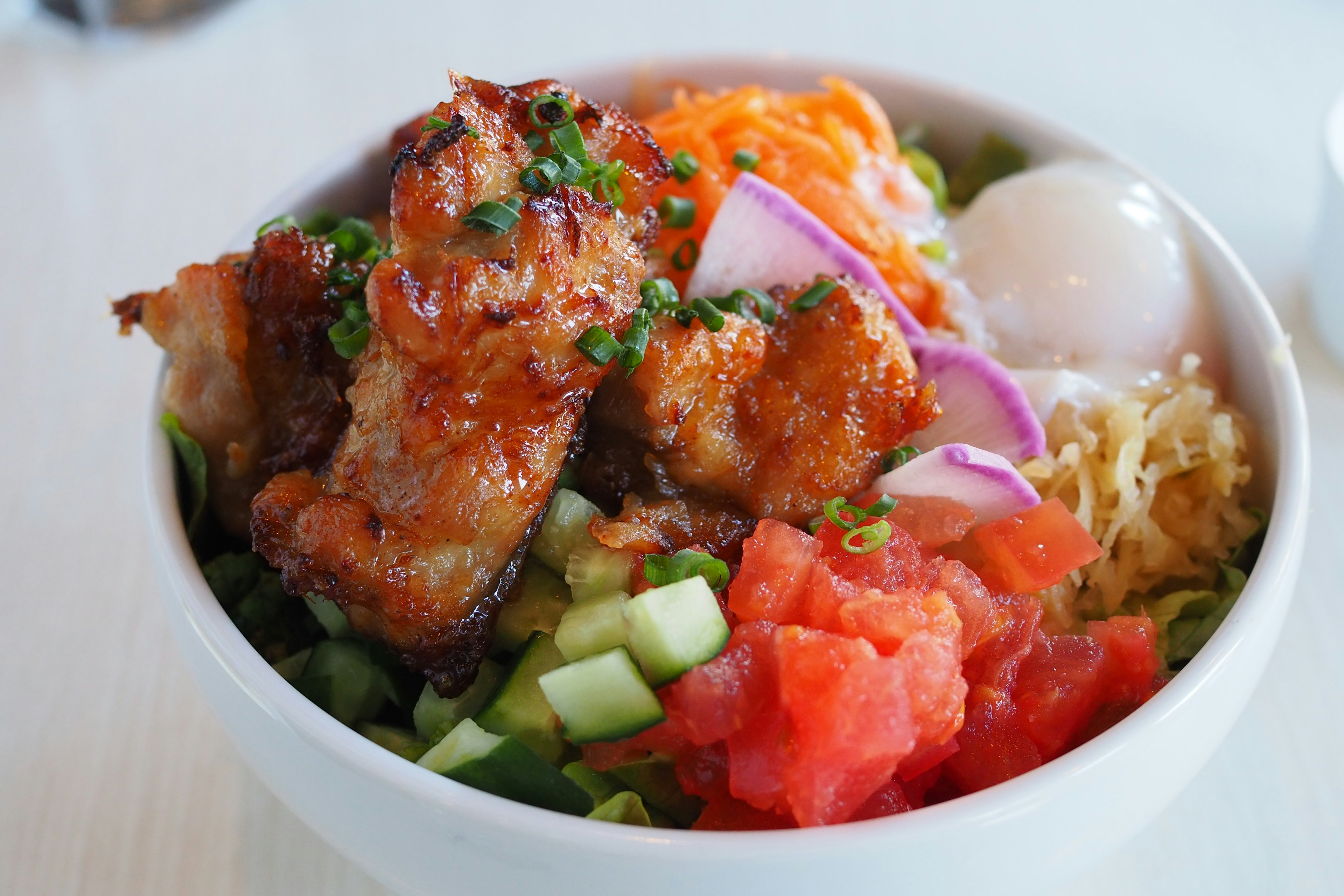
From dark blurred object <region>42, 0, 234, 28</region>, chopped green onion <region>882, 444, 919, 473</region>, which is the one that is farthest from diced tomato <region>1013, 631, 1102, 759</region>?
dark blurred object <region>42, 0, 234, 28</region>

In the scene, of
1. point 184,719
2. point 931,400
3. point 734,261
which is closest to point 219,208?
point 184,719

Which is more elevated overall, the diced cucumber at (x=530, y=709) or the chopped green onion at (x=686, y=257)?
the chopped green onion at (x=686, y=257)

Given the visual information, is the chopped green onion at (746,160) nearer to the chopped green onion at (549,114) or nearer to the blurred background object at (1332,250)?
the chopped green onion at (549,114)

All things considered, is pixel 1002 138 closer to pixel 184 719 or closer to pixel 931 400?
pixel 931 400

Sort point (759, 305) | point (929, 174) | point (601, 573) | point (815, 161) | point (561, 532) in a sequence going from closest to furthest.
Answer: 1. point (601, 573)
2. point (561, 532)
3. point (759, 305)
4. point (815, 161)
5. point (929, 174)

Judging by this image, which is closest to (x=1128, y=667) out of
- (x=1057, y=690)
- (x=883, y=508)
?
→ (x=1057, y=690)

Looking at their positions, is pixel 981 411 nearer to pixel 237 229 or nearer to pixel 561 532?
pixel 561 532

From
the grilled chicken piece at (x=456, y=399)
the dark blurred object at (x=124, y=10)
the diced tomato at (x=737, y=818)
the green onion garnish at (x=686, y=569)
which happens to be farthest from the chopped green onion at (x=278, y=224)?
the dark blurred object at (x=124, y=10)
